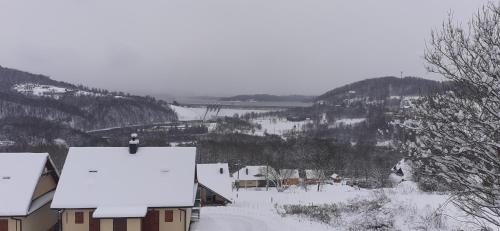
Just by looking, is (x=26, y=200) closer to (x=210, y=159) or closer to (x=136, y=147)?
(x=136, y=147)

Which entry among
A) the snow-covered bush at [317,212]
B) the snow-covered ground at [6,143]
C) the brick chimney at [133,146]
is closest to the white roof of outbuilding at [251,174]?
the snow-covered bush at [317,212]

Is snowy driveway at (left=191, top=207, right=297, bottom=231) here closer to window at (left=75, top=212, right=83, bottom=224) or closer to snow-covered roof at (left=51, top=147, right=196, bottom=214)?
snow-covered roof at (left=51, top=147, right=196, bottom=214)

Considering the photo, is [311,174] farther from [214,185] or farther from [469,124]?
[469,124]

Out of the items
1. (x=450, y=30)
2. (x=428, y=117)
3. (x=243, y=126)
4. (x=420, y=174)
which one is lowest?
(x=243, y=126)

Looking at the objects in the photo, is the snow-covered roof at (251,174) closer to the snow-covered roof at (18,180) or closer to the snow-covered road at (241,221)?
the snow-covered road at (241,221)

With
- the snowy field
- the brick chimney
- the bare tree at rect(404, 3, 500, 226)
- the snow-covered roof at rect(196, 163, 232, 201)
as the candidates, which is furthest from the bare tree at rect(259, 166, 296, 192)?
the bare tree at rect(404, 3, 500, 226)

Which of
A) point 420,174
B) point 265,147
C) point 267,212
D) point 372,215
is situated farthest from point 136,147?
point 265,147

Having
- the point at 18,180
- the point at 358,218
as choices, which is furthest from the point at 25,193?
the point at 358,218
